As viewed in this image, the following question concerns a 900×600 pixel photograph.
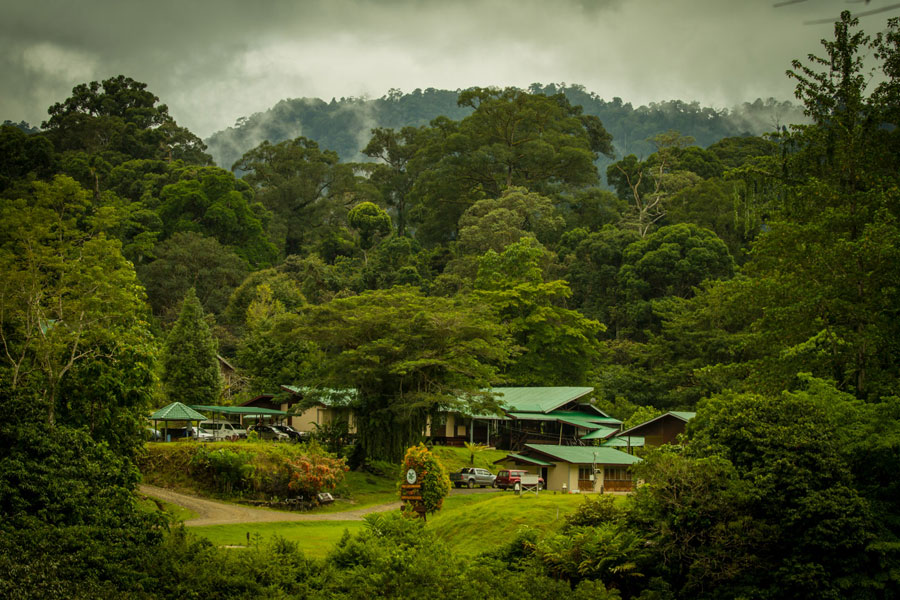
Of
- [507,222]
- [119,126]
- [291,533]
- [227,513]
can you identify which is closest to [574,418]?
[227,513]

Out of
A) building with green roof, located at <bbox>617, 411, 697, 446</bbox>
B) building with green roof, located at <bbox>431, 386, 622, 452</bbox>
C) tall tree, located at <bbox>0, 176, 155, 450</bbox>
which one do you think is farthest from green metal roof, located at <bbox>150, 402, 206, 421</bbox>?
building with green roof, located at <bbox>617, 411, 697, 446</bbox>

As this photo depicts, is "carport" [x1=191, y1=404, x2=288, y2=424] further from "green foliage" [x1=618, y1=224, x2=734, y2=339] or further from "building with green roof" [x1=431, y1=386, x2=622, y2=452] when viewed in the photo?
"green foliage" [x1=618, y1=224, x2=734, y2=339]

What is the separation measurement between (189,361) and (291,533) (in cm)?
2294

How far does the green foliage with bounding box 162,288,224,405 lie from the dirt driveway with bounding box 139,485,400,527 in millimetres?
15266

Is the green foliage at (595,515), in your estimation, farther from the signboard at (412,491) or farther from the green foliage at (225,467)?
the green foliage at (225,467)

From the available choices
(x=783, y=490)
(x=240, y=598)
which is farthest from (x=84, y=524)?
(x=783, y=490)

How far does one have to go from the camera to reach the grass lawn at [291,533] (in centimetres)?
2166

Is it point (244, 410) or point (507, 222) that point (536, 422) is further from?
point (507, 222)

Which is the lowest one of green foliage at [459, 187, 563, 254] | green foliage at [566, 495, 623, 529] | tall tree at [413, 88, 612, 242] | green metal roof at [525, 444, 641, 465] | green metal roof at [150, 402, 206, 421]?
green metal roof at [525, 444, 641, 465]

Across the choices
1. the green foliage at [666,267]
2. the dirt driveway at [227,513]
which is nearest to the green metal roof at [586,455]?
the dirt driveway at [227,513]

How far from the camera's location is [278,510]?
1169 inches

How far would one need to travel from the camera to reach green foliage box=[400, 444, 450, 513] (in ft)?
73.9

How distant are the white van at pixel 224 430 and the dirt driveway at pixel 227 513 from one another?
10920mm

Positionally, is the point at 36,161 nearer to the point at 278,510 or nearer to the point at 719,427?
the point at 278,510
